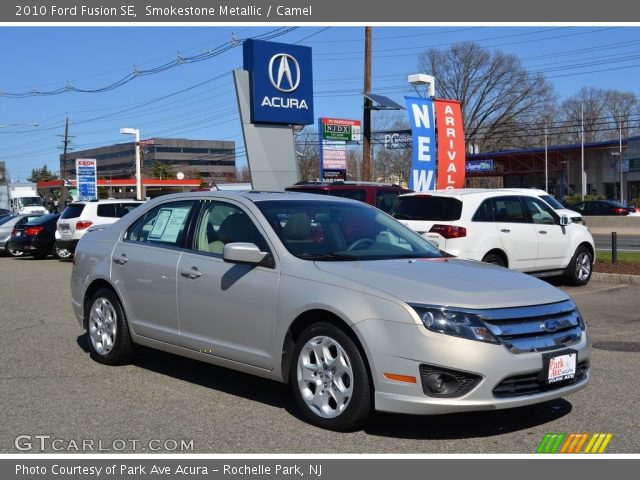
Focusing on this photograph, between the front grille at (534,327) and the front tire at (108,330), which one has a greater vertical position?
the front grille at (534,327)

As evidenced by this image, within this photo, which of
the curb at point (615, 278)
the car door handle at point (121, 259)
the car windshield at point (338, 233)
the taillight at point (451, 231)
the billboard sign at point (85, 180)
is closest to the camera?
the car windshield at point (338, 233)

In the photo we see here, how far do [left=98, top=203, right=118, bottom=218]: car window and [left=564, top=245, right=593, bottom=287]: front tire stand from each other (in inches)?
506

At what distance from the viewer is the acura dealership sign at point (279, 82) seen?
1947 cm

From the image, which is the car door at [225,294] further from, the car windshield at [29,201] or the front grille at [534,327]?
the car windshield at [29,201]

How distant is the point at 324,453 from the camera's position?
4.85 meters

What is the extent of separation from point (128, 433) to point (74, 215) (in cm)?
1709

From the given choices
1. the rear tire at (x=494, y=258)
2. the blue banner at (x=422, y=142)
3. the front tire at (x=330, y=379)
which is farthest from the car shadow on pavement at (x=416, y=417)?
the blue banner at (x=422, y=142)

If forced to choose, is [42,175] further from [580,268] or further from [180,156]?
[580,268]

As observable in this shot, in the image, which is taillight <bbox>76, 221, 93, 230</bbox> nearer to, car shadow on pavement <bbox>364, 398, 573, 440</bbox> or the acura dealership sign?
the acura dealership sign

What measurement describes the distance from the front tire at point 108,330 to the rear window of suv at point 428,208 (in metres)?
5.94

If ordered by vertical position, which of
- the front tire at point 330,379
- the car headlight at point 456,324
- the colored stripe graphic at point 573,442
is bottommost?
the colored stripe graphic at point 573,442

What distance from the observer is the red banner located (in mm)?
19625

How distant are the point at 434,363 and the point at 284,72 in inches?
632
